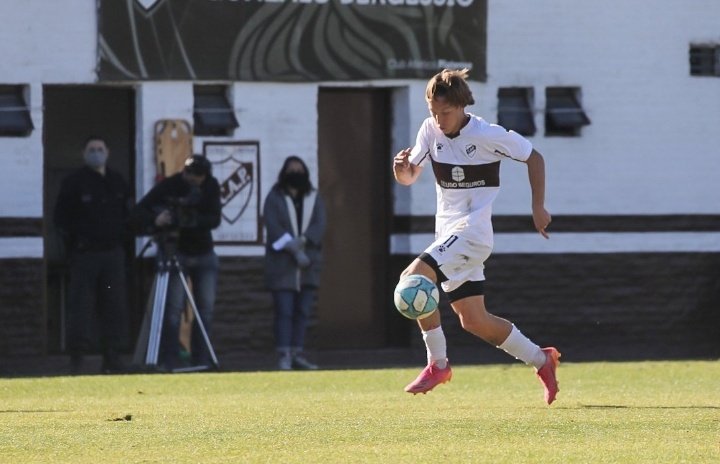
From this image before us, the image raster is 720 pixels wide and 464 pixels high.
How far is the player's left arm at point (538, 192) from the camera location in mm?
10664

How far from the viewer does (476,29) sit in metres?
20.9

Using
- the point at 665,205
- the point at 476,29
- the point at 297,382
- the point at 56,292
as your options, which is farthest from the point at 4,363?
the point at 665,205

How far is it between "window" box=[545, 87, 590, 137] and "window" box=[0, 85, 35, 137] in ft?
20.3

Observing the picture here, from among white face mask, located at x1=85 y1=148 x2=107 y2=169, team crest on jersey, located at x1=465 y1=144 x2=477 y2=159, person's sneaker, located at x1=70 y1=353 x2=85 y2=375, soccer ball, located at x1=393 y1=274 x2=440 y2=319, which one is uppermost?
team crest on jersey, located at x1=465 y1=144 x2=477 y2=159

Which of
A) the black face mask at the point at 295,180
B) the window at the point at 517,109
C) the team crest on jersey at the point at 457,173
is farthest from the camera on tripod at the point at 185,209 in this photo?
the team crest on jersey at the point at 457,173

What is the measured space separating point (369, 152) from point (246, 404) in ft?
30.2

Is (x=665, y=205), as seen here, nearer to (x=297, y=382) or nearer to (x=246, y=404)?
(x=297, y=382)

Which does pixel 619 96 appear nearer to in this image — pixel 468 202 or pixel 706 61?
pixel 706 61

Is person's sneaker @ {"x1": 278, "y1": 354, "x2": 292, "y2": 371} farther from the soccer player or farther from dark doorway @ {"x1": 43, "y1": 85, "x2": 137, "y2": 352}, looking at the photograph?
the soccer player

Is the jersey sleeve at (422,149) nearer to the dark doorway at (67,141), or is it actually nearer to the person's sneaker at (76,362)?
the person's sneaker at (76,362)

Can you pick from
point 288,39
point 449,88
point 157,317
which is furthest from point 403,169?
point 288,39

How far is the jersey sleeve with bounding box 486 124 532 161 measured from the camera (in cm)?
1103

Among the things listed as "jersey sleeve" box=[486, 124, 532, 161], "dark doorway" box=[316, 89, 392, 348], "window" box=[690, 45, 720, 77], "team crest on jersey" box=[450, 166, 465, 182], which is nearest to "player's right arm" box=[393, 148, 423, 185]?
"team crest on jersey" box=[450, 166, 465, 182]

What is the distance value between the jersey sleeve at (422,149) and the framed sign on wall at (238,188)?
857 cm
